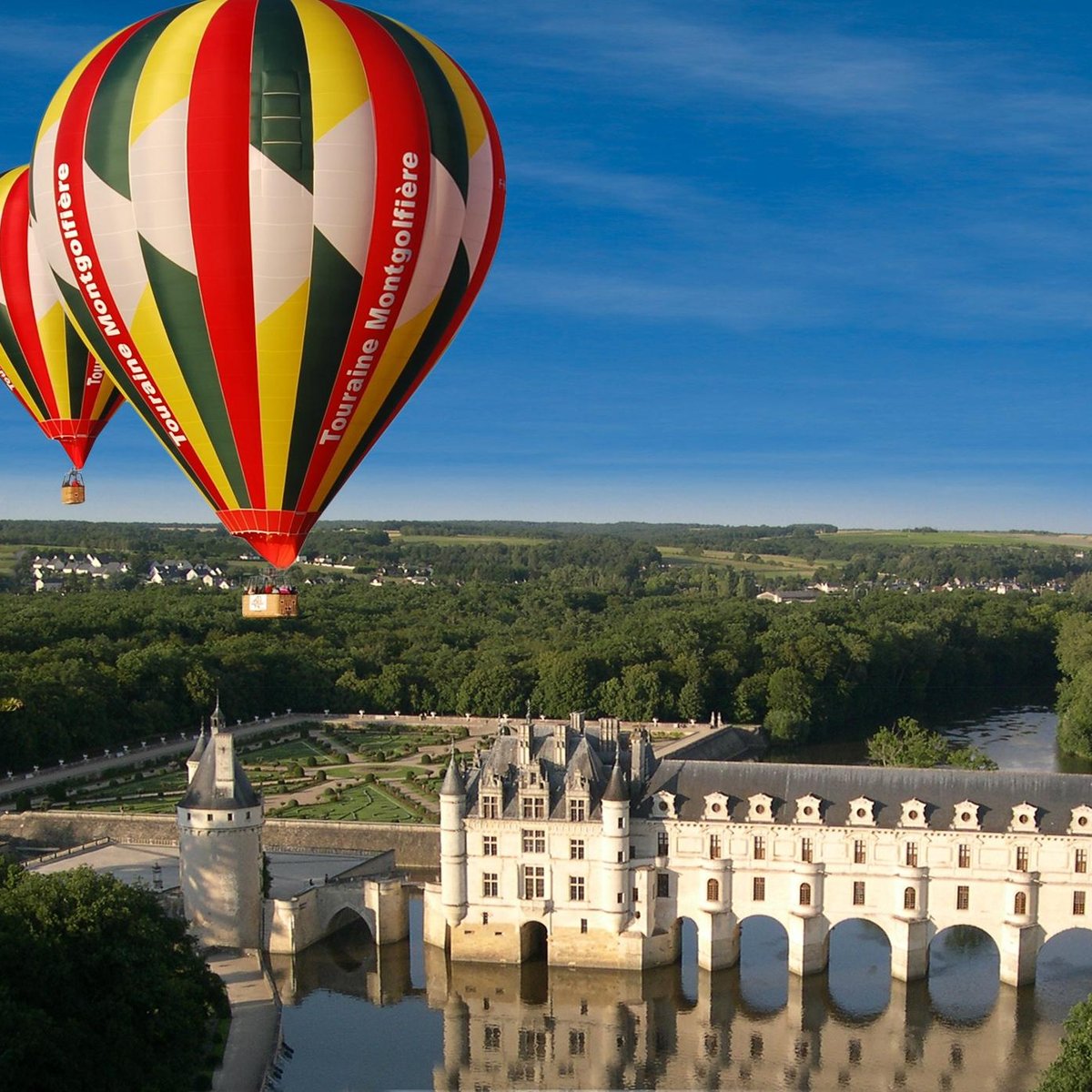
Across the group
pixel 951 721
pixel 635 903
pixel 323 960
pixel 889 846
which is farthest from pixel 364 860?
pixel 951 721

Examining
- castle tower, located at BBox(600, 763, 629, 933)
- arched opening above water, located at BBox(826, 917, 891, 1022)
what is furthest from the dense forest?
arched opening above water, located at BBox(826, 917, 891, 1022)

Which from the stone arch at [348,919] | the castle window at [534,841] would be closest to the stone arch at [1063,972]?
the castle window at [534,841]

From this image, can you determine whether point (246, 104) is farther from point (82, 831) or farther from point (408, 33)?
point (82, 831)

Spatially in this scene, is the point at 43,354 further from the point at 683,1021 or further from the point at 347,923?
the point at 683,1021

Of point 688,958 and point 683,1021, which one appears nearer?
point 683,1021

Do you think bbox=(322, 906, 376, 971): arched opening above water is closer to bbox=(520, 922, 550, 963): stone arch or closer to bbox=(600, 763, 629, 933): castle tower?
bbox=(520, 922, 550, 963): stone arch

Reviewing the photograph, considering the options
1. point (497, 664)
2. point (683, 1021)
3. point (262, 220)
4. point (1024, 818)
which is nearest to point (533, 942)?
point (683, 1021)
